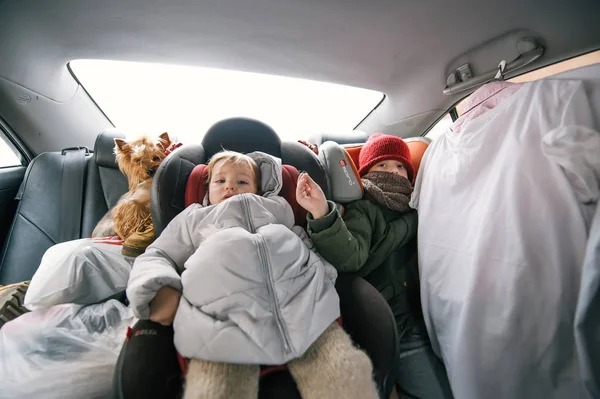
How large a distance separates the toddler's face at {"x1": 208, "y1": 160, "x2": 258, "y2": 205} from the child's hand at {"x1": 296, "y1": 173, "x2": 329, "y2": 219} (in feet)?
0.82

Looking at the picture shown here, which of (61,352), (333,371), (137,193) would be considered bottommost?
(333,371)

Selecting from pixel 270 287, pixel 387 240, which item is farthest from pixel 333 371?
pixel 387 240

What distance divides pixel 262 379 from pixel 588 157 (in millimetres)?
1157

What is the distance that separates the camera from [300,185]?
1014mm

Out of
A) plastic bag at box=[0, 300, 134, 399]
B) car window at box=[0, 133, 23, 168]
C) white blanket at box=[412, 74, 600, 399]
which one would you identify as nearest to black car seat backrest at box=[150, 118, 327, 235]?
plastic bag at box=[0, 300, 134, 399]

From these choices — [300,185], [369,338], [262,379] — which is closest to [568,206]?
[369,338]

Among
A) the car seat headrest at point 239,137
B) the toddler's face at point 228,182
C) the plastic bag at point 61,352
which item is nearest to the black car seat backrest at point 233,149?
the car seat headrest at point 239,137

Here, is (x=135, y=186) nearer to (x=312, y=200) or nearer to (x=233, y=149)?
(x=233, y=149)

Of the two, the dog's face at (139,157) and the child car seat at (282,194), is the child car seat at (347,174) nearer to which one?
the child car seat at (282,194)

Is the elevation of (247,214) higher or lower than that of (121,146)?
lower

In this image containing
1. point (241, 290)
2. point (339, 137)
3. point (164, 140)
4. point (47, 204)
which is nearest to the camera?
point (241, 290)

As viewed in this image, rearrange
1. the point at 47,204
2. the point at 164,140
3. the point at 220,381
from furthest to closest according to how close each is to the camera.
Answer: the point at 47,204 → the point at 164,140 → the point at 220,381

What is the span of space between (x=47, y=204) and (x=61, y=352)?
1.40 meters

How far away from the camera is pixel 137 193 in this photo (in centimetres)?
134
